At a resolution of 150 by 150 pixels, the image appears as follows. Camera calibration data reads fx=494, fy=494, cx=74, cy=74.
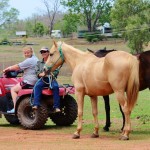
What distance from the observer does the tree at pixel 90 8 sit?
330ft

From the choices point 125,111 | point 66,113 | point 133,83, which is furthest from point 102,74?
point 66,113

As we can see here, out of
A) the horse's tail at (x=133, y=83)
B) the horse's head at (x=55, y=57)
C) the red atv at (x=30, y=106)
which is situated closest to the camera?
the horse's tail at (x=133, y=83)

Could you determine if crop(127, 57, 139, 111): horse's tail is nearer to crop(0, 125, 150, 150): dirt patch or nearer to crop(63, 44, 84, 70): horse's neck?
crop(0, 125, 150, 150): dirt patch

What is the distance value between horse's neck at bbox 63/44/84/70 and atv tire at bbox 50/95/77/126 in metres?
1.34

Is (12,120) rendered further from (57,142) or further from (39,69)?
(57,142)

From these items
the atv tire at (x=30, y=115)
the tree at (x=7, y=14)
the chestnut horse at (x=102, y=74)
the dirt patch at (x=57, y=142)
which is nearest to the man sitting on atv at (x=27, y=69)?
the atv tire at (x=30, y=115)

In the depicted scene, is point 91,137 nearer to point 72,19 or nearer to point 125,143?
point 125,143

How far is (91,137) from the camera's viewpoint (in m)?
10.0

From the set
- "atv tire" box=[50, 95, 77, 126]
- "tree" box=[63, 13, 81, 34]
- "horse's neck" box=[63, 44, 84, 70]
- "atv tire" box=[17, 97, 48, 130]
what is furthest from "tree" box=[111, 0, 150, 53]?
"tree" box=[63, 13, 81, 34]

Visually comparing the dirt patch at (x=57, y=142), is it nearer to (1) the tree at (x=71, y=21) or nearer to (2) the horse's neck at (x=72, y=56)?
(2) the horse's neck at (x=72, y=56)

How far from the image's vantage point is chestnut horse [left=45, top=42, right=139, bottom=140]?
9.36m

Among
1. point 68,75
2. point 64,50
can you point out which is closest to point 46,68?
point 64,50

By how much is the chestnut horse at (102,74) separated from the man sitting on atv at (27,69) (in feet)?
2.89

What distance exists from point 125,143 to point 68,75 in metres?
26.7
